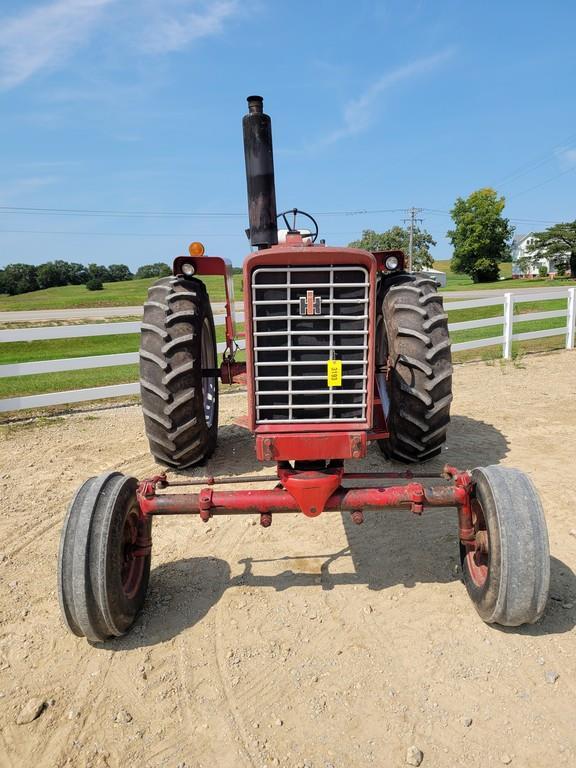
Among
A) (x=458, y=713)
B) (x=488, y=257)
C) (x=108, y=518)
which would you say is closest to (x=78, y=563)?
(x=108, y=518)

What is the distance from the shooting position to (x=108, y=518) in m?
2.82

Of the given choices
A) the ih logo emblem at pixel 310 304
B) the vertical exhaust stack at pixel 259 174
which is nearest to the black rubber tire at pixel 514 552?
the ih logo emblem at pixel 310 304

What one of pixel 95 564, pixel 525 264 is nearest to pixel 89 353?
pixel 95 564

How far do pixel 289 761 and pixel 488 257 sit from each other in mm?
65873

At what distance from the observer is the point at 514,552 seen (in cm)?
266

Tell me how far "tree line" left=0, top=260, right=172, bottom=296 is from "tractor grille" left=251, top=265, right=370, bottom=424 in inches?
2040

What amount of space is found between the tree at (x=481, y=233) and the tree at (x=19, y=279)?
4603 centimetres

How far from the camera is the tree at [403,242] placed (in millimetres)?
60094

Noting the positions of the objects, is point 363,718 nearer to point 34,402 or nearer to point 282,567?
point 282,567

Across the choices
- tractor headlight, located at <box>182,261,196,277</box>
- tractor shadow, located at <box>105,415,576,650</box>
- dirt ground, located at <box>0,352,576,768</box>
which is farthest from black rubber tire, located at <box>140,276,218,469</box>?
tractor shadow, located at <box>105,415,576,650</box>

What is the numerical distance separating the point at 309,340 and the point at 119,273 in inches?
2729

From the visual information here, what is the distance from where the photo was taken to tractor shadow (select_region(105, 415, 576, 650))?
3.05 meters

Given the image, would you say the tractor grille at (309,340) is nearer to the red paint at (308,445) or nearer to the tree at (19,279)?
the red paint at (308,445)

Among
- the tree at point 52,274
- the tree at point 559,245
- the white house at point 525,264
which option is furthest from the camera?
the white house at point 525,264
